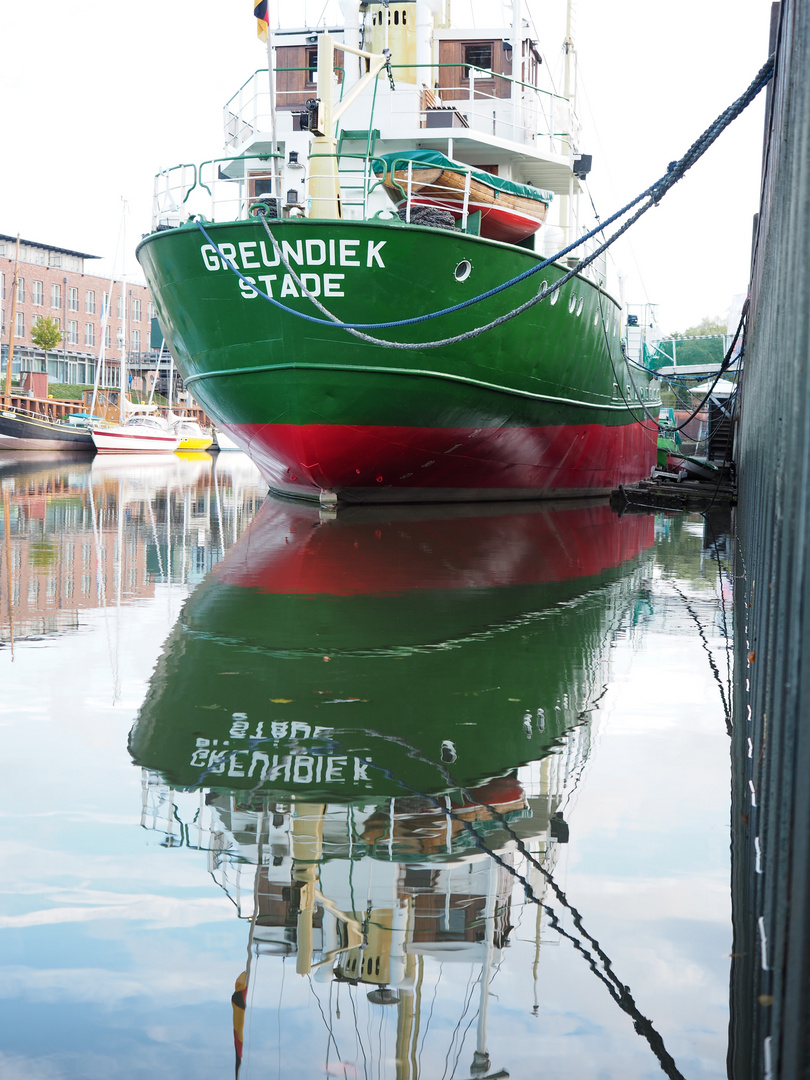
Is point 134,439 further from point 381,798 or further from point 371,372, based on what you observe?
point 381,798

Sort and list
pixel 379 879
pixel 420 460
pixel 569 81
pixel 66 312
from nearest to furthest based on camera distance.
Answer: pixel 379 879 < pixel 420 460 < pixel 569 81 < pixel 66 312

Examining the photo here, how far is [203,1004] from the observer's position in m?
1.86

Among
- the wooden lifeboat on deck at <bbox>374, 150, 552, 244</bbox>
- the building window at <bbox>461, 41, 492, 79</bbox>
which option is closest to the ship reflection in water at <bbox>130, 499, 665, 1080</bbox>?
the wooden lifeboat on deck at <bbox>374, 150, 552, 244</bbox>

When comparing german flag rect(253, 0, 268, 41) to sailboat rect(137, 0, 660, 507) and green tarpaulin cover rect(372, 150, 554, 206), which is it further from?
green tarpaulin cover rect(372, 150, 554, 206)

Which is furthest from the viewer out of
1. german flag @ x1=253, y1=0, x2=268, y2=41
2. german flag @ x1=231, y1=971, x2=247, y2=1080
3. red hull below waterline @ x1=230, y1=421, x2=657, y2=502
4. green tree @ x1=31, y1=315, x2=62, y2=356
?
green tree @ x1=31, y1=315, x2=62, y2=356

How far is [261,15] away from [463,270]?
302 cm

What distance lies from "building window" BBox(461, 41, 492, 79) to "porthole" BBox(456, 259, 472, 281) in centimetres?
578

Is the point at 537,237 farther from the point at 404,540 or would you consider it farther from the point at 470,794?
the point at 470,794

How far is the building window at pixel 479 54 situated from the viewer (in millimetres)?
14507

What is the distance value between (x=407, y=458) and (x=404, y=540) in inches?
88.4

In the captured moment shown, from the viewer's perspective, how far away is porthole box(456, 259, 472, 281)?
10.1 metres

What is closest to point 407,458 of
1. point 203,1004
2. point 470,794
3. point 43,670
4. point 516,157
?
point 516,157

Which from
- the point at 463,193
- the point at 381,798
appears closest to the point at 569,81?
the point at 463,193

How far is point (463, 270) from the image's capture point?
10.2 meters
